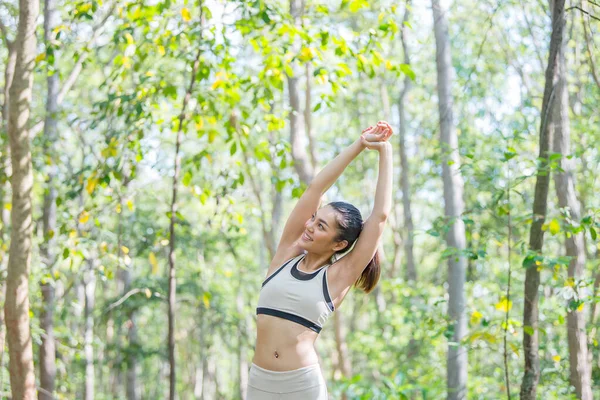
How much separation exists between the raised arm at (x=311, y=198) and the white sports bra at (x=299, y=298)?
233mm

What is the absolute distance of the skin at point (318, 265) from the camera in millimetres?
2473

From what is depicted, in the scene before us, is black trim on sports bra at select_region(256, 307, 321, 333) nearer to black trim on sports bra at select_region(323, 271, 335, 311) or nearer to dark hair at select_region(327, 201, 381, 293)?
black trim on sports bra at select_region(323, 271, 335, 311)

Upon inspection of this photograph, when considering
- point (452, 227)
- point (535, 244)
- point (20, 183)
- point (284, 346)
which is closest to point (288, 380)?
point (284, 346)

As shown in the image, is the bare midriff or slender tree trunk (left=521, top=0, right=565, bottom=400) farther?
slender tree trunk (left=521, top=0, right=565, bottom=400)

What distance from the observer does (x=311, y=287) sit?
250 centimetres

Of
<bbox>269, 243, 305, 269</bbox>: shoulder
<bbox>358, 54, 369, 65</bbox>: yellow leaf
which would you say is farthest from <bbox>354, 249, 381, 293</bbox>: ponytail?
<bbox>358, 54, 369, 65</bbox>: yellow leaf

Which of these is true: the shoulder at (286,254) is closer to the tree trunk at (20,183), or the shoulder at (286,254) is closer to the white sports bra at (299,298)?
the white sports bra at (299,298)

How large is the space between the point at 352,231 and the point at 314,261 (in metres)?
0.19

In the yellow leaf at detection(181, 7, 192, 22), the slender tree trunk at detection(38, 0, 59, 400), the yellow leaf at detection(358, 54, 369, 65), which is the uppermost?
the yellow leaf at detection(181, 7, 192, 22)

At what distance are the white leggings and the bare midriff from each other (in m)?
0.02

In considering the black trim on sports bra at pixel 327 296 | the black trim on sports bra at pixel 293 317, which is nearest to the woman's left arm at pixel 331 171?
the black trim on sports bra at pixel 327 296

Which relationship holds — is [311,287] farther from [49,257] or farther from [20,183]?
[49,257]

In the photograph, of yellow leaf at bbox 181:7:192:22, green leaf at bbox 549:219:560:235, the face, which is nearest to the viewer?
the face

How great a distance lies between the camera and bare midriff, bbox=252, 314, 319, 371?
246 centimetres
